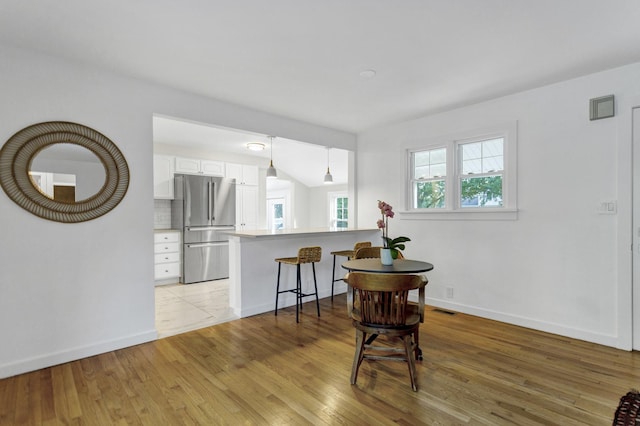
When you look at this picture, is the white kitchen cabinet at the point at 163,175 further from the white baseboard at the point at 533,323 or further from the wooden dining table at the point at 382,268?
the white baseboard at the point at 533,323

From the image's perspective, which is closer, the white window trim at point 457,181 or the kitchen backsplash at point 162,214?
the white window trim at point 457,181

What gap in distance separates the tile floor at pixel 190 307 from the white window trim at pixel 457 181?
2.83m

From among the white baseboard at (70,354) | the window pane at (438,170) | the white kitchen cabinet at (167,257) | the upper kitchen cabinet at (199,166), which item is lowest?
the white baseboard at (70,354)

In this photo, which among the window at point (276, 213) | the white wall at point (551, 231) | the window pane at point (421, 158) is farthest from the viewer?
the window at point (276, 213)

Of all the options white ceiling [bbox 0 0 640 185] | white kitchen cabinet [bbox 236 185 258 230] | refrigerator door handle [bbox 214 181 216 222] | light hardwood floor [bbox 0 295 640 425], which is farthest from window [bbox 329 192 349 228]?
light hardwood floor [bbox 0 295 640 425]

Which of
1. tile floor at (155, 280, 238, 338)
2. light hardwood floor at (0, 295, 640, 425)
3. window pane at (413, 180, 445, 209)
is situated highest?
window pane at (413, 180, 445, 209)

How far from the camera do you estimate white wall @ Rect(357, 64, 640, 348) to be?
308 centimetres

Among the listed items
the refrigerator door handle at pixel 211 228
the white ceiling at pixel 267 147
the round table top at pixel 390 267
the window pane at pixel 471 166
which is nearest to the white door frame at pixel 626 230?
the window pane at pixel 471 166

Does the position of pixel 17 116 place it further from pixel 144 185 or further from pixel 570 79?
pixel 570 79

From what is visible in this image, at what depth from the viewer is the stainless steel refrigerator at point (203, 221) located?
5867 millimetres

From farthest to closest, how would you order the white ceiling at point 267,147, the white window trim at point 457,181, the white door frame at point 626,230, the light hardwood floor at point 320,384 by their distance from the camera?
the white ceiling at point 267,147, the white window trim at point 457,181, the white door frame at point 626,230, the light hardwood floor at point 320,384

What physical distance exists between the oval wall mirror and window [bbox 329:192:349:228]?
20.7ft

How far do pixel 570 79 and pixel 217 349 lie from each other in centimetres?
429

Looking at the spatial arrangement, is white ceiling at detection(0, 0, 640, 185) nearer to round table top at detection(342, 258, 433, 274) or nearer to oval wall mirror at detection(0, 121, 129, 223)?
oval wall mirror at detection(0, 121, 129, 223)
